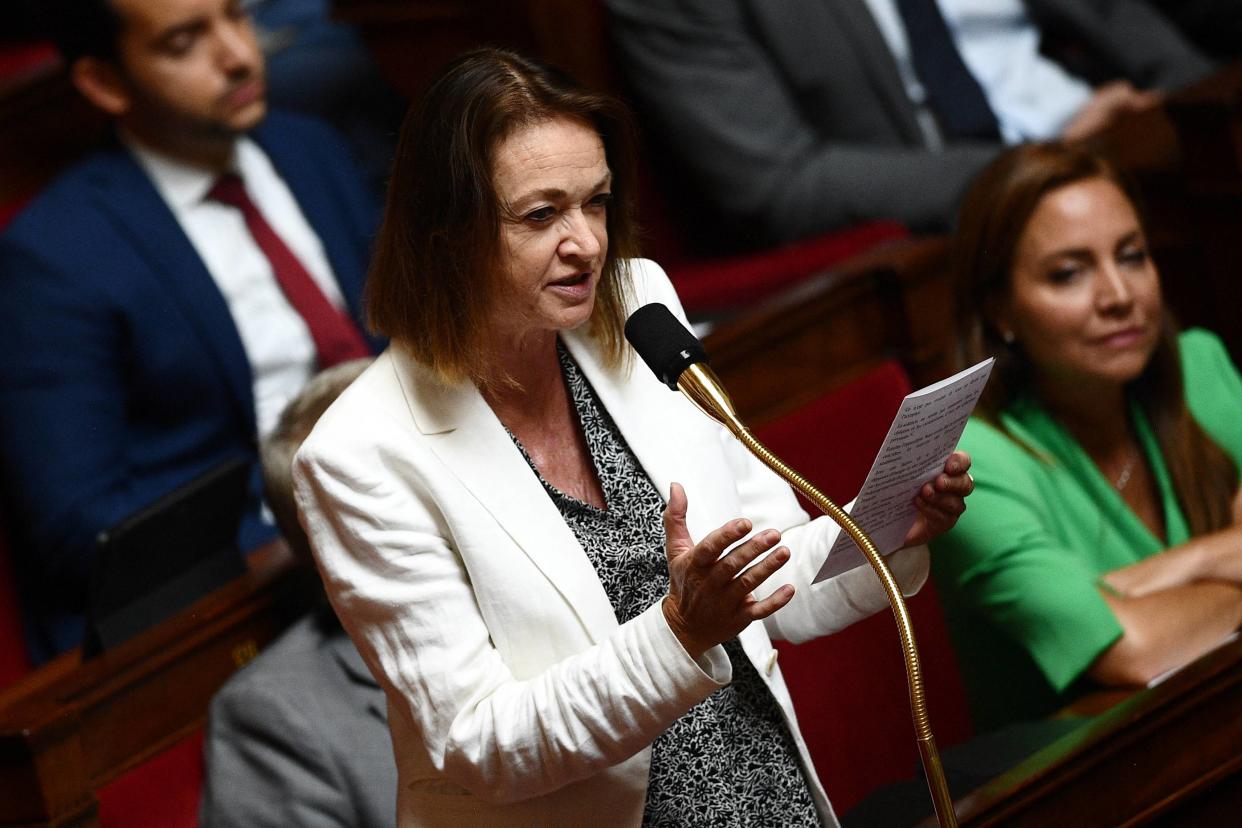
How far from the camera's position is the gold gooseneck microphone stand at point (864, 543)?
66 centimetres

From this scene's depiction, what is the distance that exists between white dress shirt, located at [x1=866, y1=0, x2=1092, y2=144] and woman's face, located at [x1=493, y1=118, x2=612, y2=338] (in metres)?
1.49

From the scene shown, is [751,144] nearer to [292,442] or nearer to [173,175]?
[173,175]

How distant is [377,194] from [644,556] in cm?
106

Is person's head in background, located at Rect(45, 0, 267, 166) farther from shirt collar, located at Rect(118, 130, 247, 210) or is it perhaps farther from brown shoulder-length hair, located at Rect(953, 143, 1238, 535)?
brown shoulder-length hair, located at Rect(953, 143, 1238, 535)

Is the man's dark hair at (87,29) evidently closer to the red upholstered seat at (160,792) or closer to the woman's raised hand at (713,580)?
the red upholstered seat at (160,792)

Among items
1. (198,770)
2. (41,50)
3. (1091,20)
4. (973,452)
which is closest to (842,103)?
(1091,20)

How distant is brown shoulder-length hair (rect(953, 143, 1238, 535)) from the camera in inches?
49.3

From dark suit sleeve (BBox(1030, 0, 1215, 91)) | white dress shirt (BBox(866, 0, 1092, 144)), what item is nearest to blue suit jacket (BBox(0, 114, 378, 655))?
white dress shirt (BBox(866, 0, 1092, 144))

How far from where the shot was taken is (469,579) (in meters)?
0.76

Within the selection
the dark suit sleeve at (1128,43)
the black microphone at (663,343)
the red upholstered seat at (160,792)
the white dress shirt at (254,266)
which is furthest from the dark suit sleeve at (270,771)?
the dark suit sleeve at (1128,43)

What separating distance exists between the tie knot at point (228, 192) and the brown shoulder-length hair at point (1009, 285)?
2.49 ft

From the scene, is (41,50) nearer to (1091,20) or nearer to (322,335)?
(322,335)

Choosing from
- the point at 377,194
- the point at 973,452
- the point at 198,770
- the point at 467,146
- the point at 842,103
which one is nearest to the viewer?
the point at 467,146

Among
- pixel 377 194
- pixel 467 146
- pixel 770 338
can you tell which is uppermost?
pixel 467 146
